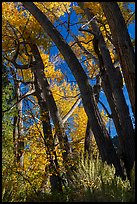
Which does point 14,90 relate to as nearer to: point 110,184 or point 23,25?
point 23,25

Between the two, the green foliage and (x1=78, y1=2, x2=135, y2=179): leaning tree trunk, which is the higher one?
(x1=78, y1=2, x2=135, y2=179): leaning tree trunk

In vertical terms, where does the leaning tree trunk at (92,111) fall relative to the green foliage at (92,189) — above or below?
above

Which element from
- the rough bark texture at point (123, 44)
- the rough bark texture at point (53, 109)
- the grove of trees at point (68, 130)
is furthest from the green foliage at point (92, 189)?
the rough bark texture at point (53, 109)

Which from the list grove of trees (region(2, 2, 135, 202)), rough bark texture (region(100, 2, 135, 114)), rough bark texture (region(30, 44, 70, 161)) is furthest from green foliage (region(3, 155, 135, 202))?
rough bark texture (region(30, 44, 70, 161))

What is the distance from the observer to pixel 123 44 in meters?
4.81

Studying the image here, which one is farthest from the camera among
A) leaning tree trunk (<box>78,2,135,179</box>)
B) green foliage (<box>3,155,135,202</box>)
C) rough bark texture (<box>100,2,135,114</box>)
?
leaning tree trunk (<box>78,2,135,179</box>)

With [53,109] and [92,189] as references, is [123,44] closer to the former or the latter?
[92,189]

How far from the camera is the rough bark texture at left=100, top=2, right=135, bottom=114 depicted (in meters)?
4.67

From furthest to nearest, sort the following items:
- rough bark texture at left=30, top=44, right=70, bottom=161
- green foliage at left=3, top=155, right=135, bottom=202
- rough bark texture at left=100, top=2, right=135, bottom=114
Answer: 1. rough bark texture at left=30, top=44, right=70, bottom=161
2. rough bark texture at left=100, top=2, right=135, bottom=114
3. green foliage at left=3, top=155, right=135, bottom=202

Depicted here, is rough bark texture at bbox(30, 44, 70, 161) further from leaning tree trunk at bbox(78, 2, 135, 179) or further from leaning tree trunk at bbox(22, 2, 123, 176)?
leaning tree trunk at bbox(78, 2, 135, 179)

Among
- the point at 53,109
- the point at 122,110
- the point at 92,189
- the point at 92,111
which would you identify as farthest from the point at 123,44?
the point at 53,109

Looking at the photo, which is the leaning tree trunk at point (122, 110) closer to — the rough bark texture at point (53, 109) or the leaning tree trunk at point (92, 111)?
the leaning tree trunk at point (92, 111)

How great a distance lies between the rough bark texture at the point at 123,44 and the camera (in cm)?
467

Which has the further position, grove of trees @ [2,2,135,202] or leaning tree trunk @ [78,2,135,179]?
leaning tree trunk @ [78,2,135,179]
